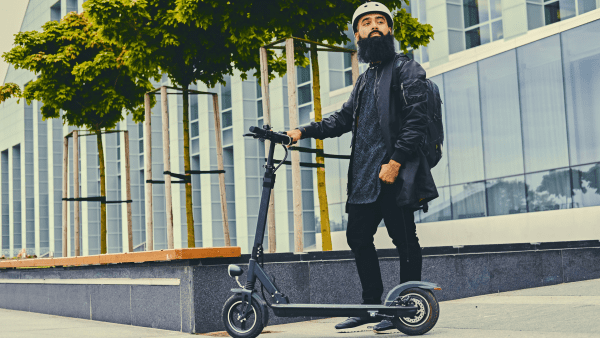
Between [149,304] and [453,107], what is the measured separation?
15.9 metres

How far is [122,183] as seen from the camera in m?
35.8

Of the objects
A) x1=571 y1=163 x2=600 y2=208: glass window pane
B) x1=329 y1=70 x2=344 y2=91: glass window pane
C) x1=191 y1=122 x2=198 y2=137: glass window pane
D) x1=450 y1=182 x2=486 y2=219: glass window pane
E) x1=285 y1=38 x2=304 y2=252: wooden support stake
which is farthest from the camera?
x1=191 y1=122 x2=198 y2=137: glass window pane

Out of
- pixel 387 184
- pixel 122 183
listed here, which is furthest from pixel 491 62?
pixel 122 183

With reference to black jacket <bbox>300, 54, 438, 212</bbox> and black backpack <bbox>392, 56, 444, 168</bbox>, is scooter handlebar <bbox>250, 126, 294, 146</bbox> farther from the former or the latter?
black backpack <bbox>392, 56, 444, 168</bbox>

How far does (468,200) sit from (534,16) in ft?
18.0

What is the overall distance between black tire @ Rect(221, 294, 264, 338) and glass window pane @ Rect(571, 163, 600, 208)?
14.4 metres

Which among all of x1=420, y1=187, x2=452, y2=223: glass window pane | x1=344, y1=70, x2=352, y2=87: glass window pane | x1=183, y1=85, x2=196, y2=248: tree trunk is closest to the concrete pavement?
x1=183, y1=85, x2=196, y2=248: tree trunk

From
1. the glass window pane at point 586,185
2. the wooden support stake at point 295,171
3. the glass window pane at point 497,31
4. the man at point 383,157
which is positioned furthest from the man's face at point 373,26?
the glass window pane at point 497,31

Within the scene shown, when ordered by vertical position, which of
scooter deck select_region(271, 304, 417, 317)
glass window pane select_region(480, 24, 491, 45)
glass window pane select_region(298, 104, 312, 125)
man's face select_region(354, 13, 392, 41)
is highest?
glass window pane select_region(480, 24, 491, 45)

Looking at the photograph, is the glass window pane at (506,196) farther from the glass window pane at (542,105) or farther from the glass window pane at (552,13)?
the glass window pane at (552,13)

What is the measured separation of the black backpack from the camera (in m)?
3.98

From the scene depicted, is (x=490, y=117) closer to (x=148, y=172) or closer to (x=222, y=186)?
(x=222, y=186)

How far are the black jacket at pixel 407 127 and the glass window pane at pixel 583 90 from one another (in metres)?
14.2

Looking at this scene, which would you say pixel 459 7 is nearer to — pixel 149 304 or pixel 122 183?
pixel 149 304
